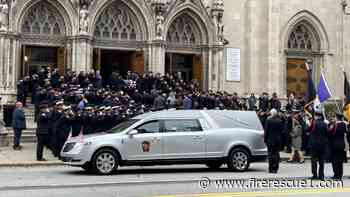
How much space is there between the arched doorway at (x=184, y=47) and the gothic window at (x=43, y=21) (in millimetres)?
5637

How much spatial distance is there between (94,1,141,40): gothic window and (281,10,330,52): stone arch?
8476 millimetres

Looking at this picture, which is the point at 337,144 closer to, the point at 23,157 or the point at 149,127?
the point at 149,127

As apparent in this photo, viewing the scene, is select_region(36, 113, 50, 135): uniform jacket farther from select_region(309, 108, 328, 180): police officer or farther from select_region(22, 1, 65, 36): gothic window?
select_region(22, 1, 65, 36): gothic window

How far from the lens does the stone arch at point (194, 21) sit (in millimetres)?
32281

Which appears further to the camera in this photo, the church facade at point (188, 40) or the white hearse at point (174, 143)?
the church facade at point (188, 40)

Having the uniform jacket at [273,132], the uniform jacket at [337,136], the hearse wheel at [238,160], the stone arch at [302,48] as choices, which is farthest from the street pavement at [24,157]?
the stone arch at [302,48]

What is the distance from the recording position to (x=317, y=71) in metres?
37.0

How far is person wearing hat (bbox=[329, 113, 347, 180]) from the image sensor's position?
17.2 m

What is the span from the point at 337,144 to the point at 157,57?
15.6m

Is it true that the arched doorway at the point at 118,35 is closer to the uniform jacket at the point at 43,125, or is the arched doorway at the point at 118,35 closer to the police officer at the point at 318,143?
the uniform jacket at the point at 43,125

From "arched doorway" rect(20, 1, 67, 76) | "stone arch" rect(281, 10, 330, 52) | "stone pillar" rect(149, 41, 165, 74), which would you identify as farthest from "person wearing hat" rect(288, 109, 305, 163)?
"stone arch" rect(281, 10, 330, 52)

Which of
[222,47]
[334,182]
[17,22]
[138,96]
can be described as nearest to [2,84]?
[17,22]

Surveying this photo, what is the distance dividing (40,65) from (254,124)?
14508mm

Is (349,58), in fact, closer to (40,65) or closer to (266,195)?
(40,65)
